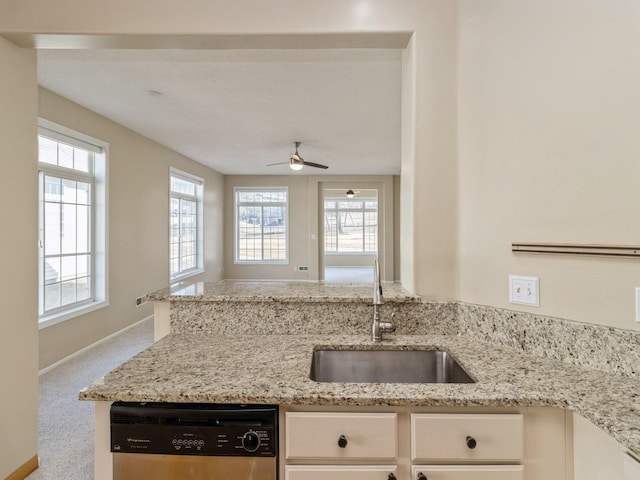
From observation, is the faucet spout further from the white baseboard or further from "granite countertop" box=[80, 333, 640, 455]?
the white baseboard

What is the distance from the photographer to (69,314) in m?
3.43

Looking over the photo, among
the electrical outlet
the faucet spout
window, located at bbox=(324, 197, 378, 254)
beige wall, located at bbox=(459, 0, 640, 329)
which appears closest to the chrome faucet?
the faucet spout

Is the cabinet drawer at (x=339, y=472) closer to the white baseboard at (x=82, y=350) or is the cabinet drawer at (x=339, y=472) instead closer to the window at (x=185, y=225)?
the white baseboard at (x=82, y=350)

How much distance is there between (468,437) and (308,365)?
22.2 inches

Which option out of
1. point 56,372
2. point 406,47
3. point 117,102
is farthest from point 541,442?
point 117,102

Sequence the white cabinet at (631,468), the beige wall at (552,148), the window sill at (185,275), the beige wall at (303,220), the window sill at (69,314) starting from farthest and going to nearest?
the beige wall at (303,220)
the window sill at (185,275)
the window sill at (69,314)
the beige wall at (552,148)
the white cabinet at (631,468)

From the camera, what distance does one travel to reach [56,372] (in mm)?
3123

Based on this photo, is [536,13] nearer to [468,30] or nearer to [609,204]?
[468,30]

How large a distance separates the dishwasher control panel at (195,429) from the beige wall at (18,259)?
1.11 meters

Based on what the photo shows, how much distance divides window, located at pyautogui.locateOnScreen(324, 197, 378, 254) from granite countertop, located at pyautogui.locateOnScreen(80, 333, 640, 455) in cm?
1058

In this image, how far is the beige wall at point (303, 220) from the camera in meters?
8.15

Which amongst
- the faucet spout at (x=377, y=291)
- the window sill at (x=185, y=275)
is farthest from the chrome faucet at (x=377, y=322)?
the window sill at (x=185, y=275)

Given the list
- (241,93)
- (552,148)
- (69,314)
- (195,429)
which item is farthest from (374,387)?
(69,314)

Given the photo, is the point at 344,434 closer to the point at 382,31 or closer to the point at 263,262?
the point at 382,31
